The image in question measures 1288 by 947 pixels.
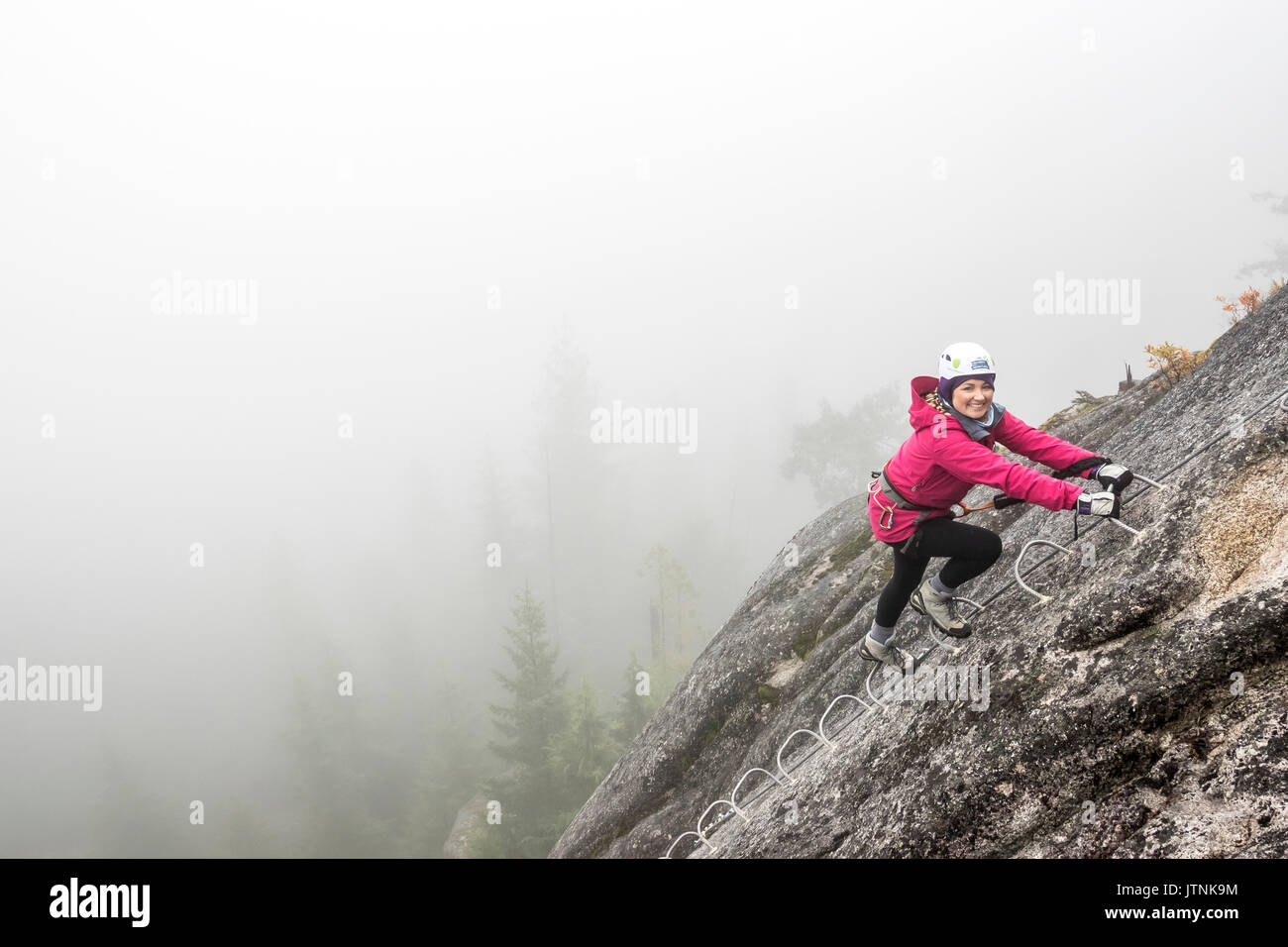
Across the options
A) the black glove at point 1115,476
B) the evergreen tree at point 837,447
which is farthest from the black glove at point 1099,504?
the evergreen tree at point 837,447

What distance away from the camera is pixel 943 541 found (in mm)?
5637

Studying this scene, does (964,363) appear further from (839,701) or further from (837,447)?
(837,447)

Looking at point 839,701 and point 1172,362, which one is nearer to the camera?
point 839,701

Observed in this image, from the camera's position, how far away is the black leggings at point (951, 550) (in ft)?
18.2

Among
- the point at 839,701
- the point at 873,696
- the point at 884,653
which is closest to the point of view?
the point at 873,696

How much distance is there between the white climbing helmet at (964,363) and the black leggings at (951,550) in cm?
138

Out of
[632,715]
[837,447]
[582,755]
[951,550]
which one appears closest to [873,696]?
[951,550]

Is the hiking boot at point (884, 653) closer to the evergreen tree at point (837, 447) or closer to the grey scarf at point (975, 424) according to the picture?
the grey scarf at point (975, 424)

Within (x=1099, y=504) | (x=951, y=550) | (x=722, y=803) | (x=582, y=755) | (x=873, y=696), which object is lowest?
(x=582, y=755)

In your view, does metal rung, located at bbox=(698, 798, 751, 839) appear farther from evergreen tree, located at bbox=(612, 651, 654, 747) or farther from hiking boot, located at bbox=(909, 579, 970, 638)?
evergreen tree, located at bbox=(612, 651, 654, 747)

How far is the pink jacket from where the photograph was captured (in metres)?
4.61

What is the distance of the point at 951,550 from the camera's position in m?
5.61

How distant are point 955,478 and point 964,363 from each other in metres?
1.03
